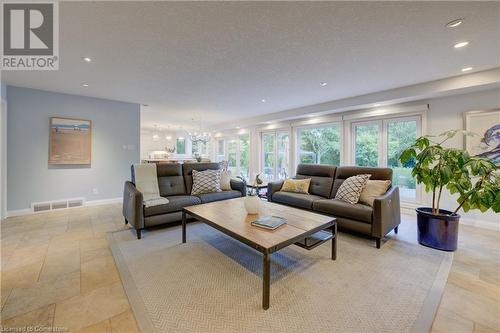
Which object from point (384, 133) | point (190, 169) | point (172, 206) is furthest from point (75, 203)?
point (384, 133)

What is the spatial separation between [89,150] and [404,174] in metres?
6.97

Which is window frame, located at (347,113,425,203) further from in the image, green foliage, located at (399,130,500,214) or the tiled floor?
green foliage, located at (399,130,500,214)

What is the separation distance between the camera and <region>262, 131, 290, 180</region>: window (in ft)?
22.5

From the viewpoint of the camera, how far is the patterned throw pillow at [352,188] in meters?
3.19

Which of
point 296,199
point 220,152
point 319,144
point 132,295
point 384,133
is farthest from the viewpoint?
point 220,152

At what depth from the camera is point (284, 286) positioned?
1888 mm

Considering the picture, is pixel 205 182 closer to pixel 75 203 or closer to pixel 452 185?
pixel 75 203

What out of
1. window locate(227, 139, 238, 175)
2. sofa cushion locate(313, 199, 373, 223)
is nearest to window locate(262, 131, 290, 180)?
window locate(227, 139, 238, 175)

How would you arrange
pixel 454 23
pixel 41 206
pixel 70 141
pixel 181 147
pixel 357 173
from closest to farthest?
pixel 454 23 → pixel 357 173 → pixel 41 206 → pixel 70 141 → pixel 181 147

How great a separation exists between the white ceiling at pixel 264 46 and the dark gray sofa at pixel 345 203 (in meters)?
1.59

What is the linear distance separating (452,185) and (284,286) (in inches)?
96.9

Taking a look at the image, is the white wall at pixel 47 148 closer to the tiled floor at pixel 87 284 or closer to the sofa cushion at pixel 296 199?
the tiled floor at pixel 87 284

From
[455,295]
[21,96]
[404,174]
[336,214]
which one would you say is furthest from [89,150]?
[404,174]

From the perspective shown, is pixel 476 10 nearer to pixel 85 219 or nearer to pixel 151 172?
pixel 151 172
